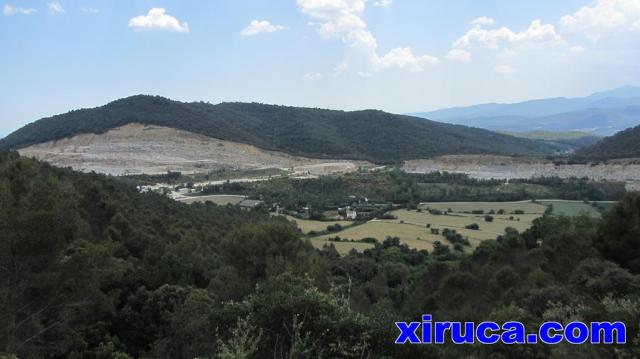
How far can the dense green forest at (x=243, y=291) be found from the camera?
9.05 meters

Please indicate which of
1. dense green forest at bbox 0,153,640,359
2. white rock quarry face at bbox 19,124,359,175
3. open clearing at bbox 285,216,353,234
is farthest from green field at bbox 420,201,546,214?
white rock quarry face at bbox 19,124,359,175

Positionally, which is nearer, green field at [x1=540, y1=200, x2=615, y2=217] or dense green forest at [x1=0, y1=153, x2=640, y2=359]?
dense green forest at [x1=0, y1=153, x2=640, y2=359]

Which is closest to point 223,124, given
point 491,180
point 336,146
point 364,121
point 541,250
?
point 336,146

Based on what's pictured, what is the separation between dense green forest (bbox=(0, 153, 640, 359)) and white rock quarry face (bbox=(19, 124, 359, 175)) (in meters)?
65.7

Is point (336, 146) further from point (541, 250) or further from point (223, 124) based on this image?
point (541, 250)

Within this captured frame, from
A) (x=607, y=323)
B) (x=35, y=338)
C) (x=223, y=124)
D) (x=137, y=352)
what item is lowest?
(x=137, y=352)

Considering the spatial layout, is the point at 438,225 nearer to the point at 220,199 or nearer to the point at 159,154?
the point at 220,199

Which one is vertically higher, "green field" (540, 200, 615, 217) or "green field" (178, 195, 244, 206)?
"green field" (178, 195, 244, 206)

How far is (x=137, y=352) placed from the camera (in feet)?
53.7

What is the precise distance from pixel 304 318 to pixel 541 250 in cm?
1859

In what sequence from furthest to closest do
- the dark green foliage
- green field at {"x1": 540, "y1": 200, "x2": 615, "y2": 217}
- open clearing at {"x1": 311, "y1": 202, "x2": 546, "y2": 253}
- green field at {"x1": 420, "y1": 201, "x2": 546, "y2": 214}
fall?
green field at {"x1": 420, "y1": 201, "x2": 546, "y2": 214} → green field at {"x1": 540, "y1": 200, "x2": 615, "y2": 217} → open clearing at {"x1": 311, "y1": 202, "x2": 546, "y2": 253} → the dark green foliage

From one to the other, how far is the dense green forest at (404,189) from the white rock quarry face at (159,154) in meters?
16.9

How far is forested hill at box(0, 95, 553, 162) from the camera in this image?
368 ft

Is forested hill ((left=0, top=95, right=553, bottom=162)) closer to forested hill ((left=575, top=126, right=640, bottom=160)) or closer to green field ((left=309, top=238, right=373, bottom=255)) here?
forested hill ((left=575, top=126, right=640, bottom=160))
